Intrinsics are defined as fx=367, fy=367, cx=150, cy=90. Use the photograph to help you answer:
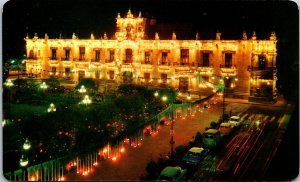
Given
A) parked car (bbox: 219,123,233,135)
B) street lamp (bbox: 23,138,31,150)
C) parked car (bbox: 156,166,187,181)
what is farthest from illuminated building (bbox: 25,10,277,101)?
street lamp (bbox: 23,138,31,150)

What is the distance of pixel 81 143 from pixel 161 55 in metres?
26.5

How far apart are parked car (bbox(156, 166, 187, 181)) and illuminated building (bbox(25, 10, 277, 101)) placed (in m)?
23.0

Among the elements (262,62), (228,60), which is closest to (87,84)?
(228,60)

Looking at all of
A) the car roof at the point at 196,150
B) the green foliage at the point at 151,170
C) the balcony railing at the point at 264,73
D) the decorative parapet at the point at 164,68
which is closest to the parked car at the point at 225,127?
the car roof at the point at 196,150

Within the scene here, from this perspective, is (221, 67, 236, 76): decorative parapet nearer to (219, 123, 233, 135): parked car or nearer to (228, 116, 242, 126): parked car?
(228, 116, 242, 126): parked car

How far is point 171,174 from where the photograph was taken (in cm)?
1759

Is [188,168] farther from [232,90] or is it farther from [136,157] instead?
[232,90]

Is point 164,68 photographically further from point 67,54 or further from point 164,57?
point 67,54

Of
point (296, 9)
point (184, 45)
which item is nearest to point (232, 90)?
point (184, 45)

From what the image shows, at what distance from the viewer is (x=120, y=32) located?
46312 millimetres

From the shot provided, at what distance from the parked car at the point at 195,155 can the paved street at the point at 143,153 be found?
185cm

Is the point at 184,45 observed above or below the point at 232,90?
above

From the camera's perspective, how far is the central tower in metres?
45.0

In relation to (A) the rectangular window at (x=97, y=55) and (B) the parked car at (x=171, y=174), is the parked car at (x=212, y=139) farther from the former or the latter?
(A) the rectangular window at (x=97, y=55)
